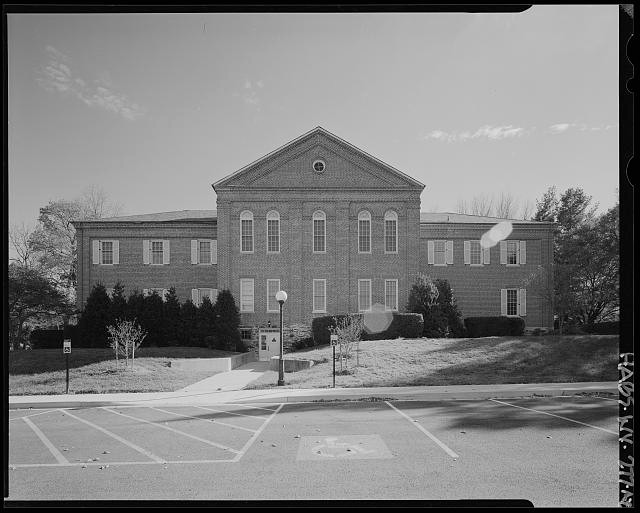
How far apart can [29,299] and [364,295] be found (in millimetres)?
20067

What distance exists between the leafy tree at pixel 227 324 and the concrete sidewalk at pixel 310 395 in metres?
14.2

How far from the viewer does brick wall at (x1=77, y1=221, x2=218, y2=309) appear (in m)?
32.5

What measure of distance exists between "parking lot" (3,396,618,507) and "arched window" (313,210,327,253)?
19776mm

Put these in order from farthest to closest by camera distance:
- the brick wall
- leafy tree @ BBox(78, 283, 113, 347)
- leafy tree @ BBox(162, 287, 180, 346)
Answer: the brick wall < leafy tree @ BBox(162, 287, 180, 346) < leafy tree @ BBox(78, 283, 113, 347)

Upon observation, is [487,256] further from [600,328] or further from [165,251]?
[165,251]

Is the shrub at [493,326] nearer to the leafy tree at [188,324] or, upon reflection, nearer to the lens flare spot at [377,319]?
the lens flare spot at [377,319]

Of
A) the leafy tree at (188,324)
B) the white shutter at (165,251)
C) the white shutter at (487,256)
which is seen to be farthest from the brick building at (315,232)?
the white shutter at (487,256)

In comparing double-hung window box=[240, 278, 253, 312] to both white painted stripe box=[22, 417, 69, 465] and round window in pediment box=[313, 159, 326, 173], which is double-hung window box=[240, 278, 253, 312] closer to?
round window in pediment box=[313, 159, 326, 173]

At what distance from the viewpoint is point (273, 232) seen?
1243 inches

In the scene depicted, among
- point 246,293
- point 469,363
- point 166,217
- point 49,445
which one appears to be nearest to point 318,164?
point 246,293

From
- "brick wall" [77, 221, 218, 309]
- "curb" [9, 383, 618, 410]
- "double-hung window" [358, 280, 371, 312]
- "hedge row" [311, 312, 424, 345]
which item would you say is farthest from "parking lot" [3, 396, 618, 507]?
"brick wall" [77, 221, 218, 309]

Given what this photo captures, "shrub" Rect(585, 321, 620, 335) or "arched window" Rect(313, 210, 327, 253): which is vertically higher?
"arched window" Rect(313, 210, 327, 253)

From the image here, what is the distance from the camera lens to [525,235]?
111 feet

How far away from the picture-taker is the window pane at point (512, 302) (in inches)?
1315
